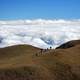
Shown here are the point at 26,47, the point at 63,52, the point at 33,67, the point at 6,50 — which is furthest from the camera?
the point at 26,47

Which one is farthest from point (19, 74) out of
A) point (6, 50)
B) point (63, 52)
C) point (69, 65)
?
point (6, 50)

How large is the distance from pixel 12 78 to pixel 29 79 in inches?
145

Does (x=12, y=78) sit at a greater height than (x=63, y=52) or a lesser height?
lesser

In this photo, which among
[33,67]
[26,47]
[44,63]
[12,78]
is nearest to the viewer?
[12,78]

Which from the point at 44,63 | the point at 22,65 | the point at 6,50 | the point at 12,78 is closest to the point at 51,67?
the point at 44,63

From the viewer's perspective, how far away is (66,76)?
6825 cm

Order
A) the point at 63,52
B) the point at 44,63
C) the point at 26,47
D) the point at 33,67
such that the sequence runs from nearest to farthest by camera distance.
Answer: the point at 33,67
the point at 44,63
the point at 63,52
the point at 26,47

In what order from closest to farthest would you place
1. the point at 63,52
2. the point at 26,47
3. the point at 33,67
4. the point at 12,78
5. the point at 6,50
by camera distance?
the point at 12,78
the point at 33,67
the point at 63,52
the point at 6,50
the point at 26,47

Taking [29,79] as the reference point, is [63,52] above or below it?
above

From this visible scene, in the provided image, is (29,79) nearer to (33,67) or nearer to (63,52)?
(33,67)

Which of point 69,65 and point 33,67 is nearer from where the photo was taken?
point 33,67

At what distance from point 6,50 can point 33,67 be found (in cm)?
5895

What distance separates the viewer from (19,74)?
64.1m

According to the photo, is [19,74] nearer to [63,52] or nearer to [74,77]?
[74,77]
